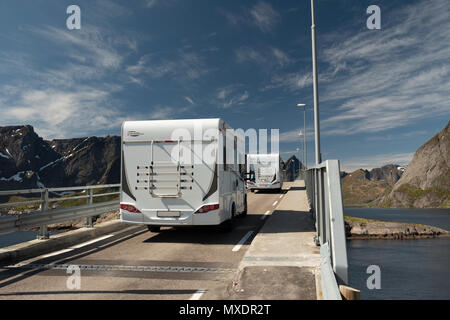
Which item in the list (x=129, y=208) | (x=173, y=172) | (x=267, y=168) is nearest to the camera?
(x=173, y=172)

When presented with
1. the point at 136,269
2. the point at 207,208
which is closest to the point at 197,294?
the point at 136,269

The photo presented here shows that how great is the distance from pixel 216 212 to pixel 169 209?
123cm

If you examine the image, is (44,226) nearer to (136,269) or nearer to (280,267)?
(136,269)

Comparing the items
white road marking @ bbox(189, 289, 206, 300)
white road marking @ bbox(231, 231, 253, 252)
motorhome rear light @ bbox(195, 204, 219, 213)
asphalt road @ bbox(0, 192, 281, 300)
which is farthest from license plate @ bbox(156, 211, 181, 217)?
Result: white road marking @ bbox(189, 289, 206, 300)

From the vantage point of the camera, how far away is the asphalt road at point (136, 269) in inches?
189

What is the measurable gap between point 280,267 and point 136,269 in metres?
2.71

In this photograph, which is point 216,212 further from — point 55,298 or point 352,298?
point 352,298

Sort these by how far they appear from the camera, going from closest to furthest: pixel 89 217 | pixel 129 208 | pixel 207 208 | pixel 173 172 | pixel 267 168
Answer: pixel 207 208 → pixel 173 172 → pixel 129 208 → pixel 89 217 → pixel 267 168

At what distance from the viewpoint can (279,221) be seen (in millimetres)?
10789

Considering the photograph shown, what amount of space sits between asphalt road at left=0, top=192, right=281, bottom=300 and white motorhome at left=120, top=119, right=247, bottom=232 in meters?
0.78

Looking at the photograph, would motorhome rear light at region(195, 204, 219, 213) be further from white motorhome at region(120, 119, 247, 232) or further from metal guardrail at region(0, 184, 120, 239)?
metal guardrail at region(0, 184, 120, 239)

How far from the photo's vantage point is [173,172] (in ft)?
27.7

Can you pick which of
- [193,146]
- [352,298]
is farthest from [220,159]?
[352,298]

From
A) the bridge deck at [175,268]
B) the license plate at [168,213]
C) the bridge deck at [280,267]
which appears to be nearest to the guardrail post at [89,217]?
the bridge deck at [175,268]
